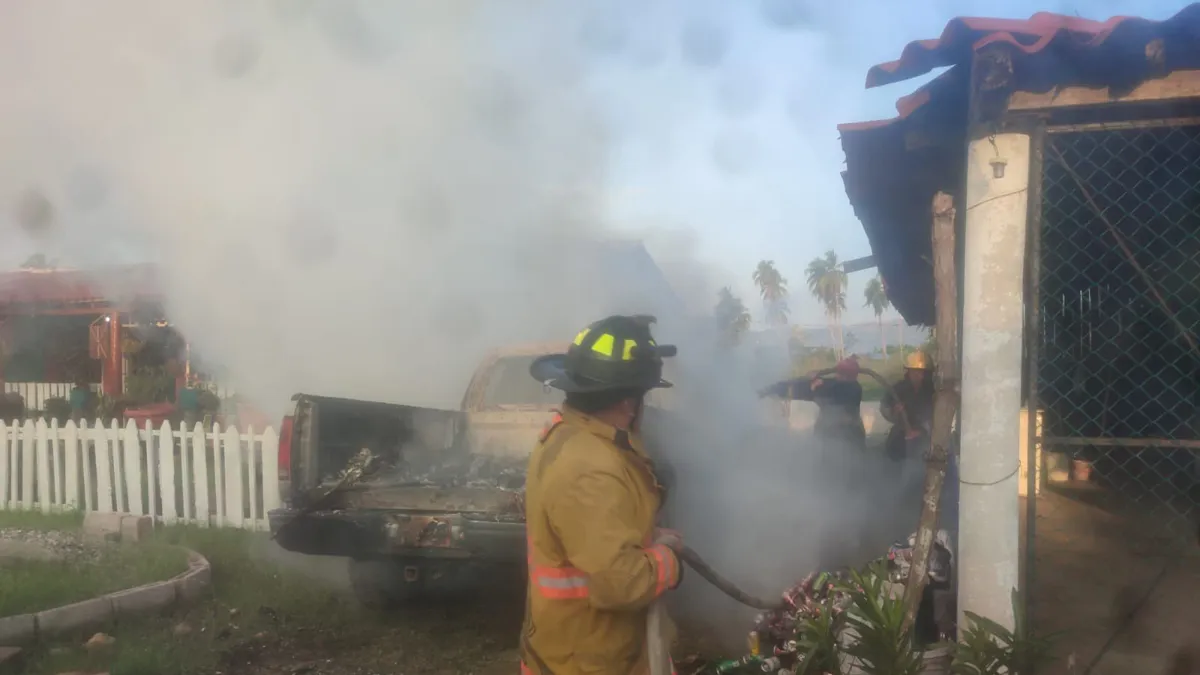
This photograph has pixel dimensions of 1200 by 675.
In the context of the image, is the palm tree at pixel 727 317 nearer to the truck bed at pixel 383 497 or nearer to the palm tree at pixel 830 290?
the truck bed at pixel 383 497

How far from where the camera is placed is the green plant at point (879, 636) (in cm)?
307

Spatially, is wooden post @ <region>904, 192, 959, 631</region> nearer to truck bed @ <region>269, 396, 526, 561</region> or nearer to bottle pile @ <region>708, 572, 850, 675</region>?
bottle pile @ <region>708, 572, 850, 675</region>

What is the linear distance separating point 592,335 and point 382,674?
9.97 ft

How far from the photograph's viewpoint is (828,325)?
7525 centimetres

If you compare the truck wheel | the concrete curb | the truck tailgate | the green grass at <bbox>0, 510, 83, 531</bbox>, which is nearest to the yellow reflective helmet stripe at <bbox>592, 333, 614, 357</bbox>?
the truck tailgate

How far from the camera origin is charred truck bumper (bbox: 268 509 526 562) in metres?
4.76

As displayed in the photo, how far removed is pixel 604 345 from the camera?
2354mm

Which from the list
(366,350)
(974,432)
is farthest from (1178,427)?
(366,350)

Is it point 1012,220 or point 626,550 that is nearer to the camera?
point 626,550

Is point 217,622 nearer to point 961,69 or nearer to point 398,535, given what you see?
point 398,535

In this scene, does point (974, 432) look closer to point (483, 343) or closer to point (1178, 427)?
point (1178, 427)

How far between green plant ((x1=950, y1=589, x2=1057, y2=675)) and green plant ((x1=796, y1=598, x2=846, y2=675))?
419 mm

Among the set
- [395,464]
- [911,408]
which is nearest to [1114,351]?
[911,408]

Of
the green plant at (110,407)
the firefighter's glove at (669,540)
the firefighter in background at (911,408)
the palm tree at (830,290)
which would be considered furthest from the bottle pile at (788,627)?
the palm tree at (830,290)
